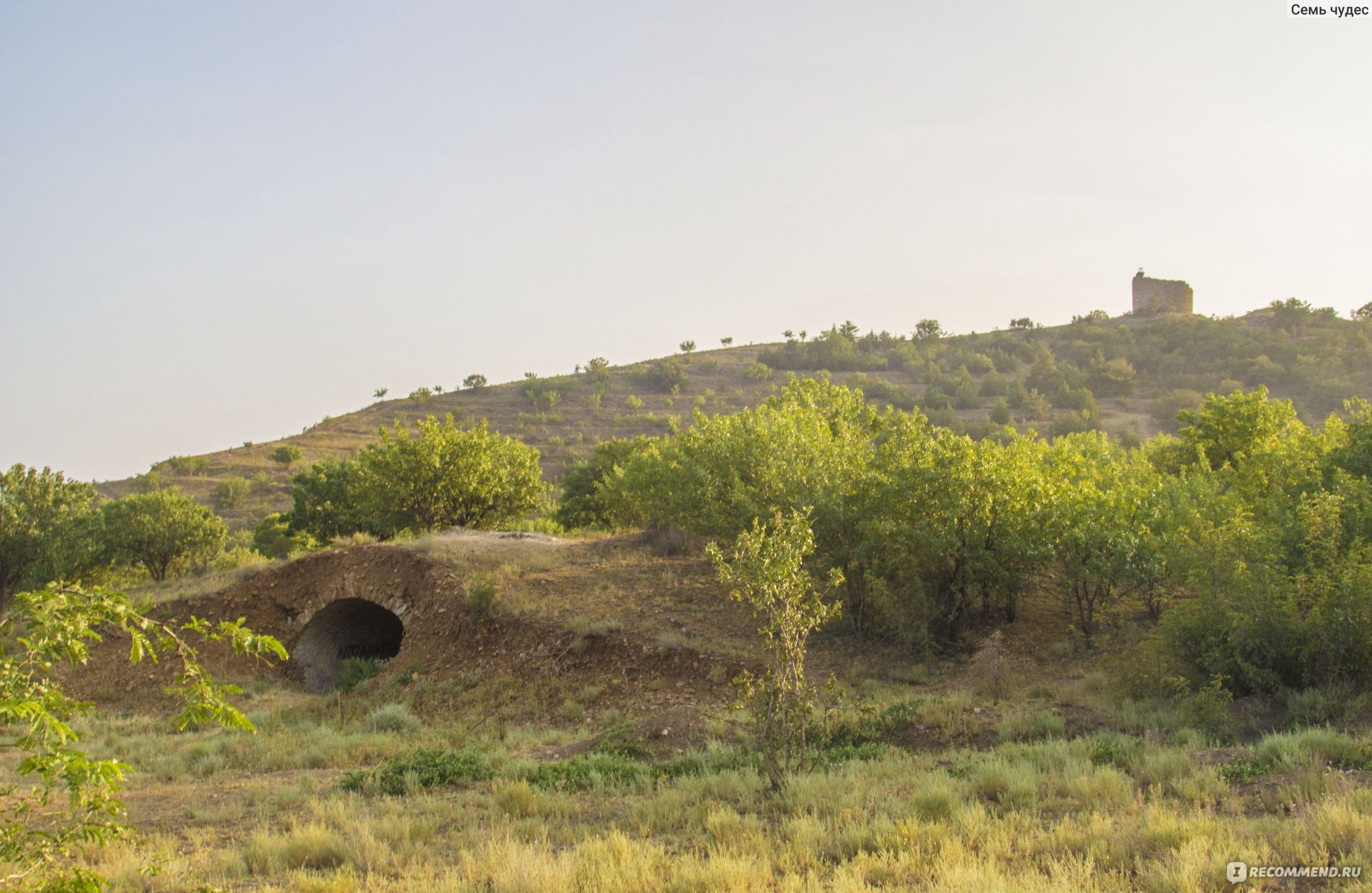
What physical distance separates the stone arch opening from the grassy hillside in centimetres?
3251

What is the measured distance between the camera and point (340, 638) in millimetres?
26859

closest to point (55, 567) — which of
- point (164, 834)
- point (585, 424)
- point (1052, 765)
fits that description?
point (164, 834)

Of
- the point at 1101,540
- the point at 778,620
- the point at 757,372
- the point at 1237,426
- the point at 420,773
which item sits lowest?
the point at 420,773

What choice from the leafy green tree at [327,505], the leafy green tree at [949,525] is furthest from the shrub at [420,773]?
the leafy green tree at [327,505]

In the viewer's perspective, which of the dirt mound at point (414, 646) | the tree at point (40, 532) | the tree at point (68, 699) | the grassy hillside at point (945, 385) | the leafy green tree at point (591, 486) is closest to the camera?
the tree at point (68, 699)

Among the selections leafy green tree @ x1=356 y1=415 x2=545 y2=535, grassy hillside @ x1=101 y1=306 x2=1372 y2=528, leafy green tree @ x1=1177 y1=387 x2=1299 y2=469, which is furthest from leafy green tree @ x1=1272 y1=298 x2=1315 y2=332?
leafy green tree @ x1=356 y1=415 x2=545 y2=535

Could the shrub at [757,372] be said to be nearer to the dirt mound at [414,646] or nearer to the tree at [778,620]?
the dirt mound at [414,646]

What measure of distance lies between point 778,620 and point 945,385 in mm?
74284

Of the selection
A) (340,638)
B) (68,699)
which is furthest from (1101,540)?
(340,638)

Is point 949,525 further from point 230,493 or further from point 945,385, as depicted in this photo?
point 945,385

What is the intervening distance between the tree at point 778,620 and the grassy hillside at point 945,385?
51731 mm

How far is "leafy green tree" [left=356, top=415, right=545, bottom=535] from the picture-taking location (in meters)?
30.9

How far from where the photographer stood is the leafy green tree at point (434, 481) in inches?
1216

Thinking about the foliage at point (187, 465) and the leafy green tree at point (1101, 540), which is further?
the foliage at point (187, 465)
